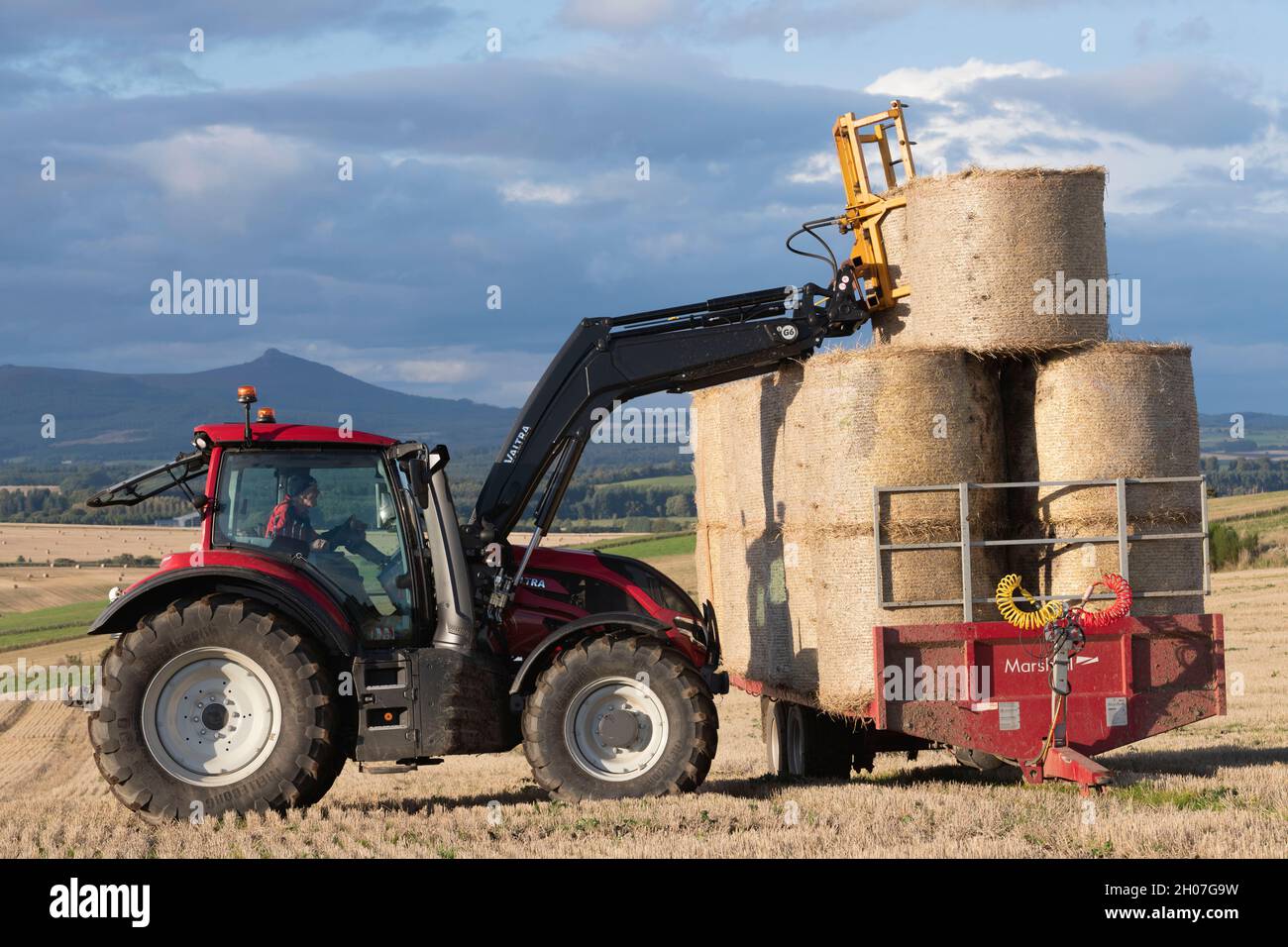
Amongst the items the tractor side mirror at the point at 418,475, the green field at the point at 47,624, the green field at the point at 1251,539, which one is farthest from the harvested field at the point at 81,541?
the tractor side mirror at the point at 418,475

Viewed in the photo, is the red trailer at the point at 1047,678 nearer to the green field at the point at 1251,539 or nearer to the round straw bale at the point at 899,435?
the round straw bale at the point at 899,435

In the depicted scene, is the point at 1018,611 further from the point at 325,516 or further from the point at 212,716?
the point at 212,716

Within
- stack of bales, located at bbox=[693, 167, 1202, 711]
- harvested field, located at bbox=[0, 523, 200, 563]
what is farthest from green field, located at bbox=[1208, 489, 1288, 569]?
harvested field, located at bbox=[0, 523, 200, 563]

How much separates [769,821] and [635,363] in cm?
361

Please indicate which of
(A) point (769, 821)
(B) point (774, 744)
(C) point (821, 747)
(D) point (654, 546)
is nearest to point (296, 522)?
(A) point (769, 821)

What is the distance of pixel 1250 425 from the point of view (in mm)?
196125

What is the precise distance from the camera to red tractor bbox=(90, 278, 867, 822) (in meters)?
9.02

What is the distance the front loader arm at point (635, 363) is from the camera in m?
10.7

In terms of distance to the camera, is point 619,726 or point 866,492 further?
point 866,492

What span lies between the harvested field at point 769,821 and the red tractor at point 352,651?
0.39 m

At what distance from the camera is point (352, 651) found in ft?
30.5

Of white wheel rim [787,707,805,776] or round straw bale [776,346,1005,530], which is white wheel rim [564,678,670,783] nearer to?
round straw bale [776,346,1005,530]

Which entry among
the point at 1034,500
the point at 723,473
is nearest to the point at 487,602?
the point at 723,473

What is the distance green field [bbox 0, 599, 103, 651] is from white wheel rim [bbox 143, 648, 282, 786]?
41771 millimetres
